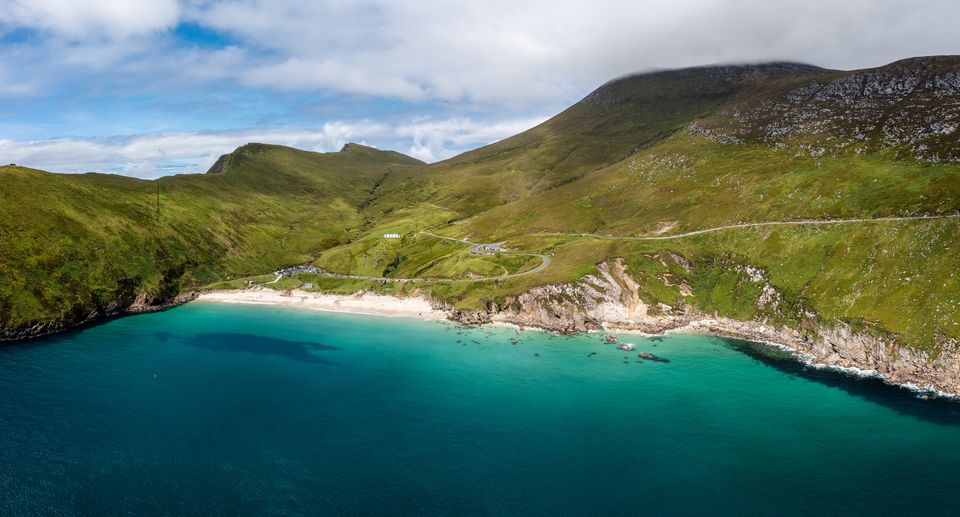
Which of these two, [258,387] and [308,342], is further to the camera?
[308,342]

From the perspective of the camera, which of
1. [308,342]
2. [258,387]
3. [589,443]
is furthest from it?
[308,342]

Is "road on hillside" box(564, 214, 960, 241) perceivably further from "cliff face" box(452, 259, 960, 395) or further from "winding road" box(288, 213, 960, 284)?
"cliff face" box(452, 259, 960, 395)

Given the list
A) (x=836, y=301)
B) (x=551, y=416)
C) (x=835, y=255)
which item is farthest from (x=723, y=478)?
(x=835, y=255)

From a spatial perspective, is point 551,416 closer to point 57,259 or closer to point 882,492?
point 882,492

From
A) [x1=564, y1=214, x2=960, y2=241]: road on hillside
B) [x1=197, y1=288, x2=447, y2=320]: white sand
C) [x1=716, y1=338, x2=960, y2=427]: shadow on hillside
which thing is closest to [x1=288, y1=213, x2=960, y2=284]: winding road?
[x1=564, y1=214, x2=960, y2=241]: road on hillside

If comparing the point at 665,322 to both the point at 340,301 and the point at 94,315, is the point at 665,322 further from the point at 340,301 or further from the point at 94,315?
the point at 94,315

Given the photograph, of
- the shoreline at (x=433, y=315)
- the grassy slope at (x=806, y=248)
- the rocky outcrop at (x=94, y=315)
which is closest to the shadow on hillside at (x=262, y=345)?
the shoreline at (x=433, y=315)
